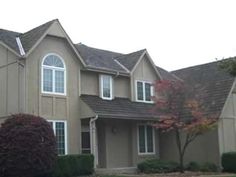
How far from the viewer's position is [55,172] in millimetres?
24203

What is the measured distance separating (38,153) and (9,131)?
1.77 meters

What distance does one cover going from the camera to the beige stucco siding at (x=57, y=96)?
25641 mm

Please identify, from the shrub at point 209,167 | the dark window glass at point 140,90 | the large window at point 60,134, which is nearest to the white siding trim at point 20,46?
the large window at point 60,134

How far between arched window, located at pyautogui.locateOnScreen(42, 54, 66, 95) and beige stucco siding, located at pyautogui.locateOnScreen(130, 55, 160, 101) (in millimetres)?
6257

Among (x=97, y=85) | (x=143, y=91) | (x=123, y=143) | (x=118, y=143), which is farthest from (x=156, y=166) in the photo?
(x=97, y=85)

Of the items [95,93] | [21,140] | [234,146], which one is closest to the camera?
[21,140]

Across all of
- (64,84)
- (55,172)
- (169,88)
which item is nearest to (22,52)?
(64,84)

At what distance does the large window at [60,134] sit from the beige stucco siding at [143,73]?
666 cm

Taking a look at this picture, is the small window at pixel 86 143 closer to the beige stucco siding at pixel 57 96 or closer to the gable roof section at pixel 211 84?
the beige stucco siding at pixel 57 96

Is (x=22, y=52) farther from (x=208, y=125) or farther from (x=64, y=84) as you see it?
(x=208, y=125)

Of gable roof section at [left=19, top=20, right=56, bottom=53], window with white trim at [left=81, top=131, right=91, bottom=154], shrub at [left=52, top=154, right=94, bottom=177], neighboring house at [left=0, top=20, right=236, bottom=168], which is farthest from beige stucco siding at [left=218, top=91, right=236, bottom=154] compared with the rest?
gable roof section at [left=19, top=20, right=56, bottom=53]

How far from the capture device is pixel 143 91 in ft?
108

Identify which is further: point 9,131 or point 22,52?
point 22,52

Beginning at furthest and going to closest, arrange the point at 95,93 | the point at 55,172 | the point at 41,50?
the point at 95,93
the point at 41,50
the point at 55,172
